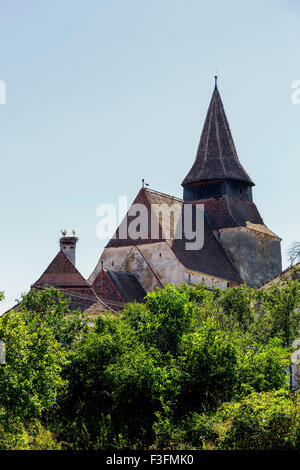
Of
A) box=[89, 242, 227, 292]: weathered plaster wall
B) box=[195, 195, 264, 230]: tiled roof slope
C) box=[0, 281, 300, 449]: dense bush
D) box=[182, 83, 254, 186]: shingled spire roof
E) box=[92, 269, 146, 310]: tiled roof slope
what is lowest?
box=[0, 281, 300, 449]: dense bush

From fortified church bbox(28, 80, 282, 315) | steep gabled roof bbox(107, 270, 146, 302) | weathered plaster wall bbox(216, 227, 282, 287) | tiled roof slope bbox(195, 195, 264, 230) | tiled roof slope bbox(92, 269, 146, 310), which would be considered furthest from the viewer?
tiled roof slope bbox(195, 195, 264, 230)

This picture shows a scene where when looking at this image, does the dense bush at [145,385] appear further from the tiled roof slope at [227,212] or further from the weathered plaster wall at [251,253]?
the tiled roof slope at [227,212]

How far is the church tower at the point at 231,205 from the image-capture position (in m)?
40.6

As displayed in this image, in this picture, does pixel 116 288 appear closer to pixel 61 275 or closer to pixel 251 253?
pixel 61 275

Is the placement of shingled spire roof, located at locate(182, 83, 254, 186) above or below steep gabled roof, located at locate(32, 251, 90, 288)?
above

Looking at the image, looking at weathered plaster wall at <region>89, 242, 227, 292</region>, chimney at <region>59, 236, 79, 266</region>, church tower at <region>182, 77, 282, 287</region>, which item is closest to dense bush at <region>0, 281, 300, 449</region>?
weathered plaster wall at <region>89, 242, 227, 292</region>

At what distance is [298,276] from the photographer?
93.5 ft

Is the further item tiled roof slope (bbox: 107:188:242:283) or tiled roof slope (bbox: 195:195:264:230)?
tiled roof slope (bbox: 195:195:264:230)

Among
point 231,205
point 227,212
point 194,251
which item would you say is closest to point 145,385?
point 194,251

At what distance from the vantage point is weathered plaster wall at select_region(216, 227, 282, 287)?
40.2 m

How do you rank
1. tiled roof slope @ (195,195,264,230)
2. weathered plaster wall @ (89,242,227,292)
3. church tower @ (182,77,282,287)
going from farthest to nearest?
Result: tiled roof slope @ (195,195,264,230)
church tower @ (182,77,282,287)
weathered plaster wall @ (89,242,227,292)

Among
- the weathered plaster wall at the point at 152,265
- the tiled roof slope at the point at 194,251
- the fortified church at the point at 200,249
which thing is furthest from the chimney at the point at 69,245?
the tiled roof slope at the point at 194,251

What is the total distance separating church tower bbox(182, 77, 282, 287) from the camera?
40.6m

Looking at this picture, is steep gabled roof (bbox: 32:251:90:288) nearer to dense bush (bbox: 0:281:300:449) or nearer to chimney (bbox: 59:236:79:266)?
chimney (bbox: 59:236:79:266)
